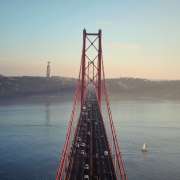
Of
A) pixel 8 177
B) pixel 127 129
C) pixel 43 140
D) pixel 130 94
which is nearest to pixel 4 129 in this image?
pixel 43 140

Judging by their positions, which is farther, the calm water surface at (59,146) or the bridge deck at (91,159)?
the calm water surface at (59,146)

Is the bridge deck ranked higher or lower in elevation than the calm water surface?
higher

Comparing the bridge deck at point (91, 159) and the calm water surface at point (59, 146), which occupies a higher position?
the bridge deck at point (91, 159)

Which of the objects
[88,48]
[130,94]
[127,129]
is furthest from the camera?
[130,94]

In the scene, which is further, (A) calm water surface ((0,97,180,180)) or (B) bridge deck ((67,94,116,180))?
(A) calm water surface ((0,97,180,180))

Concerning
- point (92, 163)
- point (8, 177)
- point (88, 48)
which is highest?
point (88, 48)

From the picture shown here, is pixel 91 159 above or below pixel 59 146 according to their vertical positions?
above

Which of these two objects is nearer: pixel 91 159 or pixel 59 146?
pixel 91 159

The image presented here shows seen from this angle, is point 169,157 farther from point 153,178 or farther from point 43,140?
point 43,140
